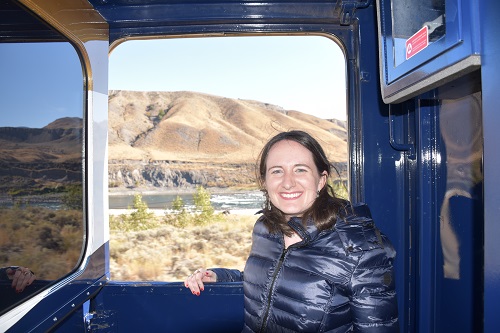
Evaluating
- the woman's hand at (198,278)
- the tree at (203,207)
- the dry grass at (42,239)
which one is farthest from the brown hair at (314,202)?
the tree at (203,207)

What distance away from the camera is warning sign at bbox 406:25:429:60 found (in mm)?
1089

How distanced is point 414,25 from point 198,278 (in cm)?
164

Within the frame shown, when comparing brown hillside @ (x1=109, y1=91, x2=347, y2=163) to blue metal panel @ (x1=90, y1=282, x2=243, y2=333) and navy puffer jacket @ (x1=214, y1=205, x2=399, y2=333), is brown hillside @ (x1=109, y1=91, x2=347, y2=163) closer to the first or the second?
blue metal panel @ (x1=90, y1=282, x2=243, y2=333)

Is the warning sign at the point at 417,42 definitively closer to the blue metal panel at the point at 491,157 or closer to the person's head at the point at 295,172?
the blue metal panel at the point at 491,157

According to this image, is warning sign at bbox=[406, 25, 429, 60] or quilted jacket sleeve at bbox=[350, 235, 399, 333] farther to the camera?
quilted jacket sleeve at bbox=[350, 235, 399, 333]

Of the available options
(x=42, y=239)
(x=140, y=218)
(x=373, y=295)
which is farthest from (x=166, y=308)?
(x=140, y=218)

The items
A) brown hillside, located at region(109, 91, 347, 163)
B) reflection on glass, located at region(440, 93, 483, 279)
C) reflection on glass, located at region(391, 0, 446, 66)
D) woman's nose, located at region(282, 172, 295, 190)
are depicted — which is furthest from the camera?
brown hillside, located at region(109, 91, 347, 163)

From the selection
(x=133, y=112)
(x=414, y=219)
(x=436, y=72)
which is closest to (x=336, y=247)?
(x=436, y=72)

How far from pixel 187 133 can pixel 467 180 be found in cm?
865

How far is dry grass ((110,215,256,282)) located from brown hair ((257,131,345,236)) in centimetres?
505

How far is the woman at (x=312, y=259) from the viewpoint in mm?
1530

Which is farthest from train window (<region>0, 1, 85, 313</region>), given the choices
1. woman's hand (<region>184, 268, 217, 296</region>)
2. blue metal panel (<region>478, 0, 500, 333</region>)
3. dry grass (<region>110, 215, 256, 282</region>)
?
dry grass (<region>110, 215, 256, 282</region>)

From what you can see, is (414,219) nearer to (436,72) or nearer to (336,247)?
(336,247)

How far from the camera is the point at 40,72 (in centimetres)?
206
